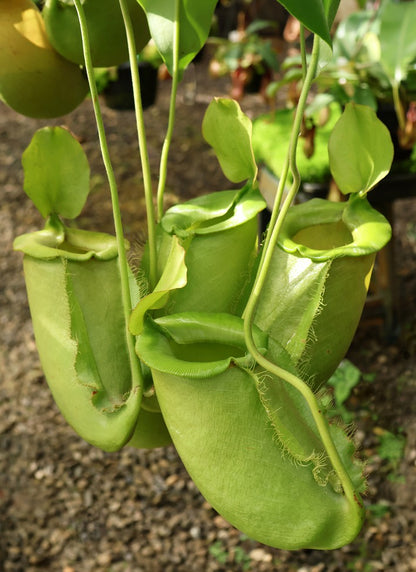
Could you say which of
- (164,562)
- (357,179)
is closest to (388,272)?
(164,562)

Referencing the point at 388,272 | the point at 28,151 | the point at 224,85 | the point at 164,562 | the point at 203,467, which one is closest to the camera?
the point at 203,467

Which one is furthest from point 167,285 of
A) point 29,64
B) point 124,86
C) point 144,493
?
point 124,86

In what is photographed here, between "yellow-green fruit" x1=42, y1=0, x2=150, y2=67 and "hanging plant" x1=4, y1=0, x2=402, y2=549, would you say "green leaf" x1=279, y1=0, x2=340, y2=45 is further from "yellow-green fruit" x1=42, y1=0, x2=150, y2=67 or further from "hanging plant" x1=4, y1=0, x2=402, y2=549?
"yellow-green fruit" x1=42, y1=0, x2=150, y2=67

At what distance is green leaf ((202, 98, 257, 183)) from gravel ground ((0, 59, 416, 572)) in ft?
3.29

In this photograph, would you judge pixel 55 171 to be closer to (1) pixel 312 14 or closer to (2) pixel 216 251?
(2) pixel 216 251

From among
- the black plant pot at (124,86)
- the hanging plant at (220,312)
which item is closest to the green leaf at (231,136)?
the hanging plant at (220,312)

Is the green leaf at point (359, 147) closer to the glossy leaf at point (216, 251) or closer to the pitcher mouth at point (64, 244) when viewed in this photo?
the glossy leaf at point (216, 251)

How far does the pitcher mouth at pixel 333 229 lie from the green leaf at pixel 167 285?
0.13 m

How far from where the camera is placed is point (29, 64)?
557mm

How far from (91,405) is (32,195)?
19 cm

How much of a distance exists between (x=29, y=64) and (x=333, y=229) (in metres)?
0.31

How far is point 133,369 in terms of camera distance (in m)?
0.47

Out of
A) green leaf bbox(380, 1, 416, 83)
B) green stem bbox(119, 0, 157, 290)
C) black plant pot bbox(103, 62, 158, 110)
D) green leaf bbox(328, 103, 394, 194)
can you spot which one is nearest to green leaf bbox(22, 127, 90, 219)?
green stem bbox(119, 0, 157, 290)

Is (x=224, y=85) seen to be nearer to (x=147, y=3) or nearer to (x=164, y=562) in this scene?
(x=164, y=562)
